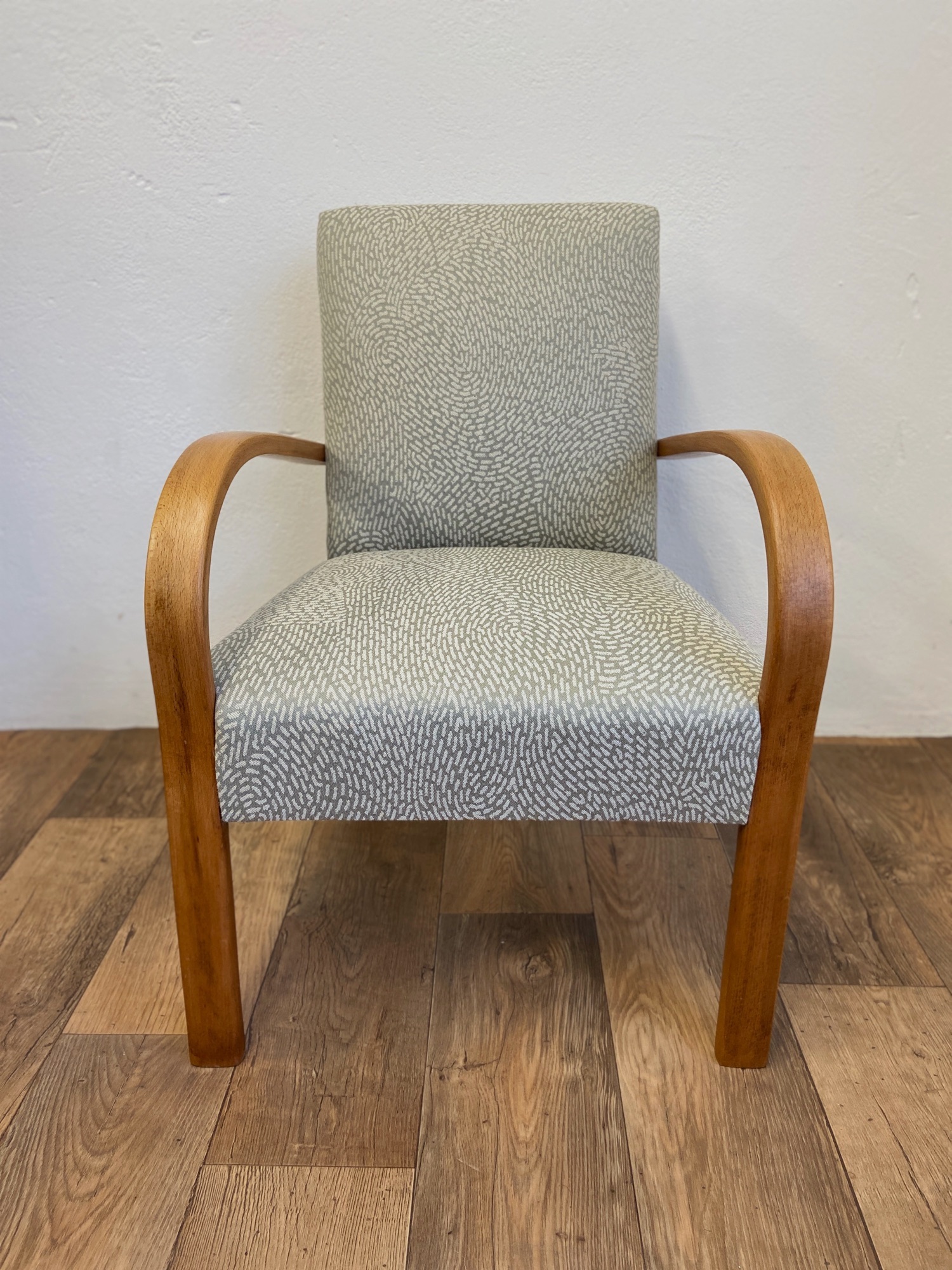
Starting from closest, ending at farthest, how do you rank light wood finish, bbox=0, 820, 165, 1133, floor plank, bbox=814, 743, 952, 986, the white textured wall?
light wood finish, bbox=0, 820, 165, 1133 → floor plank, bbox=814, 743, 952, 986 → the white textured wall

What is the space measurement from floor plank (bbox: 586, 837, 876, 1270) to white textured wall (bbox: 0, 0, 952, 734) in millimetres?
669

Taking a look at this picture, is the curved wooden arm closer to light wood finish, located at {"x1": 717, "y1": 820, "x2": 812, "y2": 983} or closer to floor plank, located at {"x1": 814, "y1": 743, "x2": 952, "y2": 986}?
light wood finish, located at {"x1": 717, "y1": 820, "x2": 812, "y2": 983}

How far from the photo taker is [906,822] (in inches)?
54.7

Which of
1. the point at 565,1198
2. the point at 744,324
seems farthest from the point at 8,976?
→ the point at 744,324

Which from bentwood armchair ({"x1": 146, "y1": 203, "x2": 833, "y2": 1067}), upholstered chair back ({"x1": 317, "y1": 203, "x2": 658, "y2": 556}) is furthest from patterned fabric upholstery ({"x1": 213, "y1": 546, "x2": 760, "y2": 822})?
upholstered chair back ({"x1": 317, "y1": 203, "x2": 658, "y2": 556})

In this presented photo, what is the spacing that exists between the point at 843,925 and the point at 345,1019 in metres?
0.63

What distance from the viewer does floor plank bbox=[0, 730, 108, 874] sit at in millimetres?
1355

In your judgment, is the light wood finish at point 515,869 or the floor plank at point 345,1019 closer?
the floor plank at point 345,1019

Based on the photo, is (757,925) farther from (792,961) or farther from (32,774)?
(32,774)

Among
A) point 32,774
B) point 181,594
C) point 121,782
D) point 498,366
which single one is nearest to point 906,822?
point 498,366

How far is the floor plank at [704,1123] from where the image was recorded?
2.49 ft

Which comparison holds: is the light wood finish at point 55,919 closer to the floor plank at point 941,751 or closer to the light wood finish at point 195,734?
the light wood finish at point 195,734

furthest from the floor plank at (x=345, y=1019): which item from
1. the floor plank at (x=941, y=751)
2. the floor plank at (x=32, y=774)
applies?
the floor plank at (x=941, y=751)

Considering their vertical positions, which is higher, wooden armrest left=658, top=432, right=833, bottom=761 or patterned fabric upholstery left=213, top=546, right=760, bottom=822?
wooden armrest left=658, top=432, right=833, bottom=761
